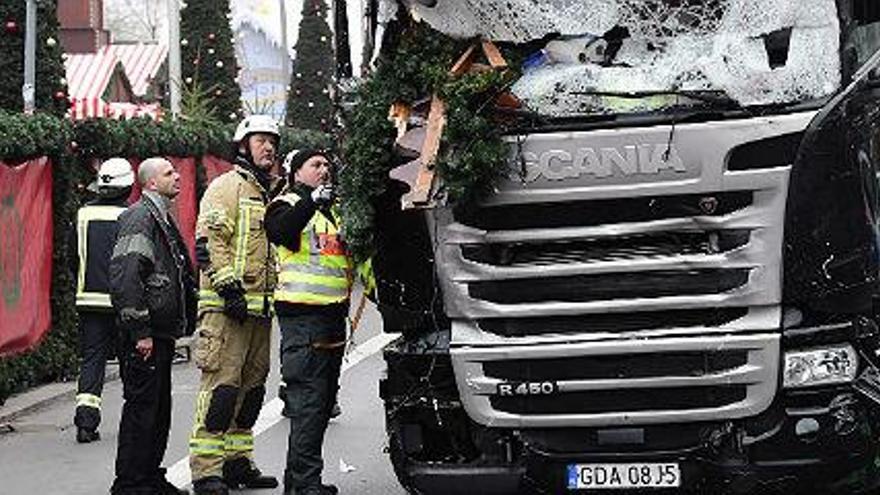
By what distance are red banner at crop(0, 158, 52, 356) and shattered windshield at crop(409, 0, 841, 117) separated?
5.77 metres

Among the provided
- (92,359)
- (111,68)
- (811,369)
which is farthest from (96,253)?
(111,68)

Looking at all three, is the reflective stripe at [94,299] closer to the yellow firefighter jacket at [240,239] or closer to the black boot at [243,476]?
the yellow firefighter jacket at [240,239]

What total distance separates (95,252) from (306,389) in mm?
2970

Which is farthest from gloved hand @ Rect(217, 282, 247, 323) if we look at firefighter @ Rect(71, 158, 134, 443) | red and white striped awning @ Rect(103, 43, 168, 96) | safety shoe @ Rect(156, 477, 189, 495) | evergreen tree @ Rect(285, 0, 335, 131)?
red and white striped awning @ Rect(103, 43, 168, 96)

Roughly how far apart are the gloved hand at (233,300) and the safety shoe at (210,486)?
0.87 m

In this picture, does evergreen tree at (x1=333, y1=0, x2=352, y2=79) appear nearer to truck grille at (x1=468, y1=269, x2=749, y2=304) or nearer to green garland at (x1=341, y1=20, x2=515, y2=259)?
green garland at (x1=341, y1=20, x2=515, y2=259)

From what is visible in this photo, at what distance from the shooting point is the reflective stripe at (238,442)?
319 inches

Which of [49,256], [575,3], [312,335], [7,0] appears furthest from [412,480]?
[7,0]

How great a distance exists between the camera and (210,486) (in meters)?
7.77

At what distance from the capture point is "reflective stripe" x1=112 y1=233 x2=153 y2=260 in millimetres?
7688

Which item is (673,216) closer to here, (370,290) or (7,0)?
(370,290)

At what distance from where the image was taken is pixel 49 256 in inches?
472

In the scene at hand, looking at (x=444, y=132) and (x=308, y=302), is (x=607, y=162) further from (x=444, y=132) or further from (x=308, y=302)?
(x=308, y=302)

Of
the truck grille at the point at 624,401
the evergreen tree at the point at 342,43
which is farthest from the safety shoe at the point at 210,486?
the evergreen tree at the point at 342,43
